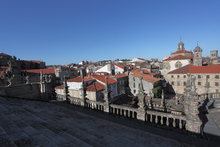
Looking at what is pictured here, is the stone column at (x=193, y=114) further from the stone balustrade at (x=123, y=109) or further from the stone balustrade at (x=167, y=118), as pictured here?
the stone balustrade at (x=123, y=109)

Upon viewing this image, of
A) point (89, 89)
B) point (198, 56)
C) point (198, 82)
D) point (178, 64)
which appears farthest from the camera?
point (178, 64)

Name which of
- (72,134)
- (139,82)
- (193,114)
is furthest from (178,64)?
(72,134)

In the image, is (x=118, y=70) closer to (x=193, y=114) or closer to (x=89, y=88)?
(x=89, y=88)

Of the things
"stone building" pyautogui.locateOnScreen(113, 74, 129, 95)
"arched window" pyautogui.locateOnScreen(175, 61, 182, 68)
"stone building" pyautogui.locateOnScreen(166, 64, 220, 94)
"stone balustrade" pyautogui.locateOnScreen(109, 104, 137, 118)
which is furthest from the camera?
"arched window" pyautogui.locateOnScreen(175, 61, 182, 68)

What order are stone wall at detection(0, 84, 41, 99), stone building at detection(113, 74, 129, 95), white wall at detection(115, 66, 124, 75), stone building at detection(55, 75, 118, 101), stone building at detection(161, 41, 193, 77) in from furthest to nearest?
white wall at detection(115, 66, 124, 75) < stone building at detection(161, 41, 193, 77) < stone building at detection(113, 74, 129, 95) < stone building at detection(55, 75, 118, 101) < stone wall at detection(0, 84, 41, 99)

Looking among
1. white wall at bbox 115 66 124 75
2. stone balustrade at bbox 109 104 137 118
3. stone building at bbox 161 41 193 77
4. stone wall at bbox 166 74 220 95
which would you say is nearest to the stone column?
stone balustrade at bbox 109 104 137 118

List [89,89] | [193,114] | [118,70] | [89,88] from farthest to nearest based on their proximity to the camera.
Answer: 1. [118,70]
2. [89,88]
3. [89,89]
4. [193,114]

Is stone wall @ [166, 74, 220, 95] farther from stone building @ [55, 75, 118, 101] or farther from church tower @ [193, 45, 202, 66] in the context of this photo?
stone building @ [55, 75, 118, 101]

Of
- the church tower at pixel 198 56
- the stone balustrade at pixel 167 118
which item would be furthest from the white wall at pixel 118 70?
the stone balustrade at pixel 167 118

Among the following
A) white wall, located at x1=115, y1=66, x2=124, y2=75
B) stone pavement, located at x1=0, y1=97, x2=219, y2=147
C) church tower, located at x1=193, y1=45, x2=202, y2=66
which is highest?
church tower, located at x1=193, y1=45, x2=202, y2=66

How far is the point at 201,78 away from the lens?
114ft

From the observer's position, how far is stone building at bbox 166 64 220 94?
3275 centimetres

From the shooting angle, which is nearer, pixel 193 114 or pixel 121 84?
pixel 193 114

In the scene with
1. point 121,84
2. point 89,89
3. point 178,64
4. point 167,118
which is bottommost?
point 121,84
